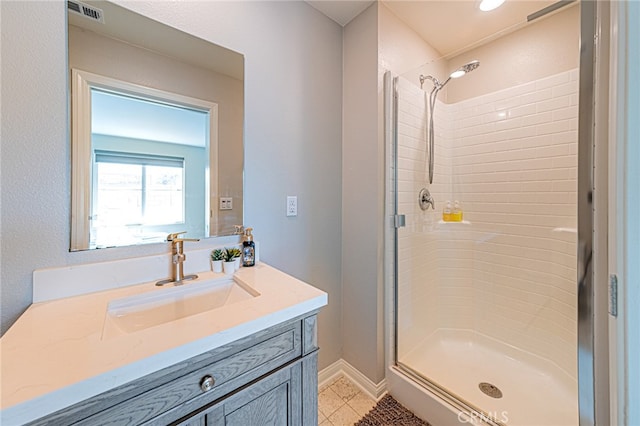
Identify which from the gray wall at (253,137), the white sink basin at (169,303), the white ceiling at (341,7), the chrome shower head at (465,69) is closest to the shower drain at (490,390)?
the gray wall at (253,137)

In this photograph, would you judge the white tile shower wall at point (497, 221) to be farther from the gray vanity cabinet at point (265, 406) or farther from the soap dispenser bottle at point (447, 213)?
the gray vanity cabinet at point (265, 406)

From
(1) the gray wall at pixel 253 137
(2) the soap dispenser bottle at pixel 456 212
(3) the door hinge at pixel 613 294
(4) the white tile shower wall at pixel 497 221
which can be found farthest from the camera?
(2) the soap dispenser bottle at pixel 456 212

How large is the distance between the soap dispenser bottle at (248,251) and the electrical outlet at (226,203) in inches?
5.9

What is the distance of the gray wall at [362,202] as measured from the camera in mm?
1519

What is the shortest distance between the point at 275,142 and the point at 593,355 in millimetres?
1529

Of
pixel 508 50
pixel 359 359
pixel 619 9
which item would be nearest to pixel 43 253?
pixel 359 359

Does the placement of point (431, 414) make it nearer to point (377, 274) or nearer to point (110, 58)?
point (377, 274)

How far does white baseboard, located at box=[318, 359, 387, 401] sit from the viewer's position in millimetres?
1502

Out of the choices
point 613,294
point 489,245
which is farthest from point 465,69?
point 613,294

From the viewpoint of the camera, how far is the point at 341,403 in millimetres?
1457

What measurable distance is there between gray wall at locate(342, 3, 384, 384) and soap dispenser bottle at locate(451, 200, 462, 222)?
85 centimetres

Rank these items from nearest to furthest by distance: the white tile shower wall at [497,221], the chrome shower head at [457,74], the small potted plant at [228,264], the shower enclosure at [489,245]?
1. the small potted plant at [228,264]
2. the shower enclosure at [489,245]
3. the white tile shower wall at [497,221]
4. the chrome shower head at [457,74]

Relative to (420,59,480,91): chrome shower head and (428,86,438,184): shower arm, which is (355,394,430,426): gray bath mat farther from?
(420,59,480,91): chrome shower head

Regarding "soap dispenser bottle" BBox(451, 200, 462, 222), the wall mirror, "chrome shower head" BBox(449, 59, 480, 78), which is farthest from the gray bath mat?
"chrome shower head" BBox(449, 59, 480, 78)
